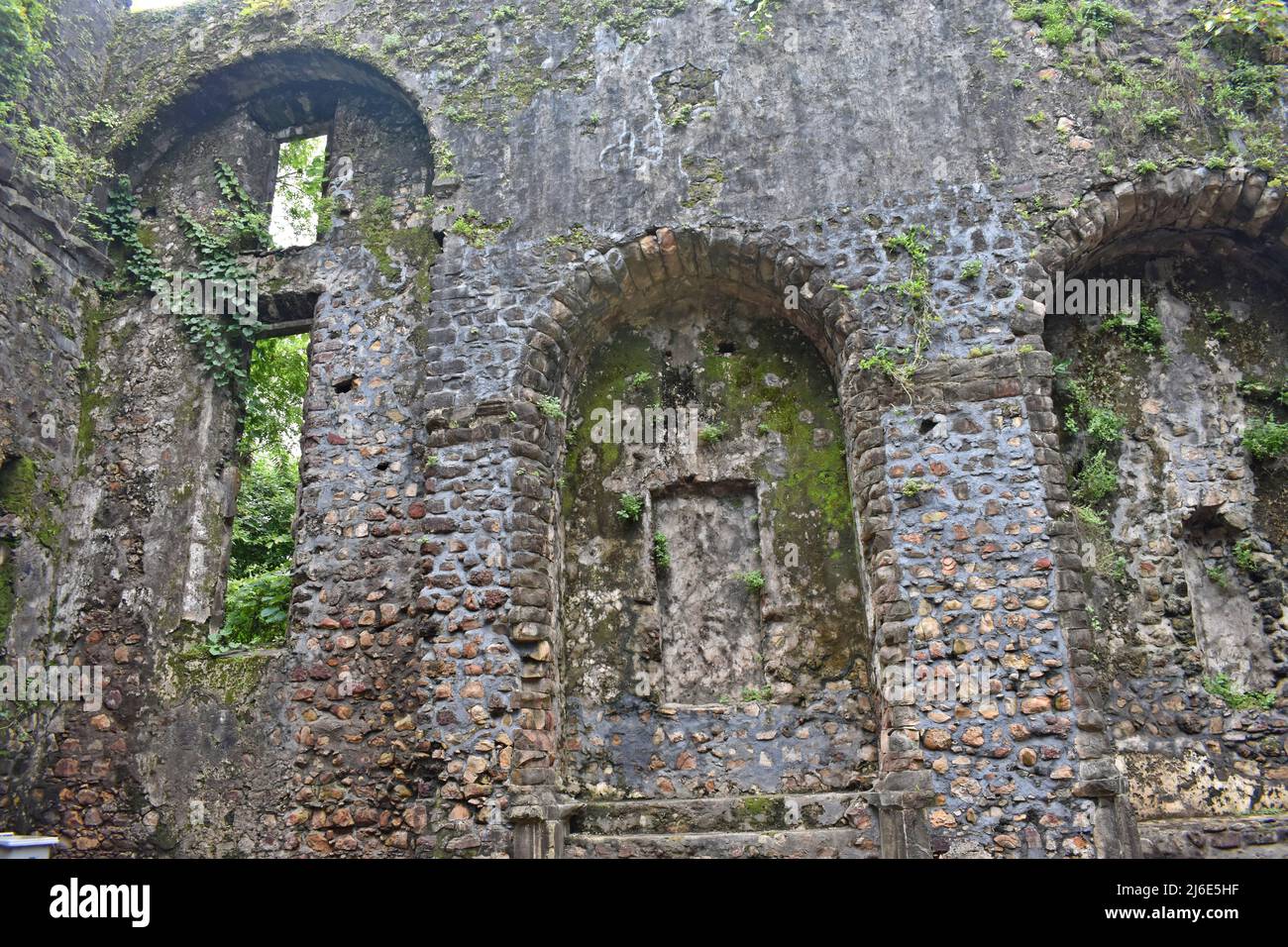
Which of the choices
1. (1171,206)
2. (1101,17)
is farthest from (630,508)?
(1101,17)

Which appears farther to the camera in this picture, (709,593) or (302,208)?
(302,208)

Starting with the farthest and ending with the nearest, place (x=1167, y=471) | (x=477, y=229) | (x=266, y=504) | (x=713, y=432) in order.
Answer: (x=266, y=504)
(x=477, y=229)
(x=713, y=432)
(x=1167, y=471)

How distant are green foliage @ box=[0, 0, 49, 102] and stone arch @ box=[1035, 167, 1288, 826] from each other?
8.26 m

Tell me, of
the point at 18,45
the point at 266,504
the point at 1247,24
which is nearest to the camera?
the point at 1247,24

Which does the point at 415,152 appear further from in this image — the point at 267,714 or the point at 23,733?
the point at 23,733

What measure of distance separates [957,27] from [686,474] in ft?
13.1

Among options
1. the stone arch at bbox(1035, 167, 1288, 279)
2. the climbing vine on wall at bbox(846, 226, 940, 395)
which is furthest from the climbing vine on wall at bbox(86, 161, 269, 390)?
the stone arch at bbox(1035, 167, 1288, 279)

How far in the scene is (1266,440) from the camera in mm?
6875

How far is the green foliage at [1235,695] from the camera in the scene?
6.48m

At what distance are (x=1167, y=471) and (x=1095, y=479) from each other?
575 mm

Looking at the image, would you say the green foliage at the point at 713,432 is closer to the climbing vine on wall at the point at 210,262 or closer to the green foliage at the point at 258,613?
the green foliage at the point at 258,613

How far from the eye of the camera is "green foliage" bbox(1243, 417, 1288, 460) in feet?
22.5

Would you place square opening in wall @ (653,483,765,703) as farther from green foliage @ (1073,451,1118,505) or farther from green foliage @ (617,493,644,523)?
green foliage @ (1073,451,1118,505)

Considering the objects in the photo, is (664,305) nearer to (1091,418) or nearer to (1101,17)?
(1091,418)
